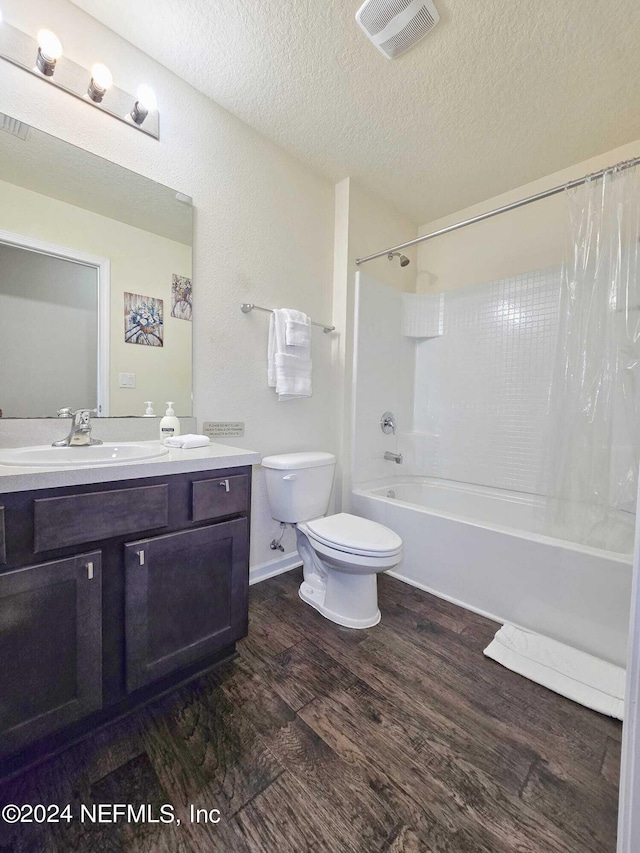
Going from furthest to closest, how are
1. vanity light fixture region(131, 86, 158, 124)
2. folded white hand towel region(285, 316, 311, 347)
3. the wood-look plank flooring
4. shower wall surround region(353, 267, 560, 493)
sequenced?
shower wall surround region(353, 267, 560, 493)
folded white hand towel region(285, 316, 311, 347)
vanity light fixture region(131, 86, 158, 124)
the wood-look plank flooring

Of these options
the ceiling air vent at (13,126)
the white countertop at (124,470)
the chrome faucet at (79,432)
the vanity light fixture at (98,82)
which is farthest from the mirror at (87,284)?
the white countertop at (124,470)

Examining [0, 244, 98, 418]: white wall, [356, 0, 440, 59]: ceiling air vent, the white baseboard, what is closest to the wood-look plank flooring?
the white baseboard

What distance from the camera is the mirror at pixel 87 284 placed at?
1.29 m

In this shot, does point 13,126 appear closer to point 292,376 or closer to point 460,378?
point 292,376

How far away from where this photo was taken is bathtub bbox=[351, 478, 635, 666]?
57.2 inches

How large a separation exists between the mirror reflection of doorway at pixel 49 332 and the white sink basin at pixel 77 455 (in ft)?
0.63

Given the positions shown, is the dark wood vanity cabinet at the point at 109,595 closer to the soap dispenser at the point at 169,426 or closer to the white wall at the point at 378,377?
the soap dispenser at the point at 169,426

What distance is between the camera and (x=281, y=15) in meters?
1.36

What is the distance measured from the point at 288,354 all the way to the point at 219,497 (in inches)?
39.0

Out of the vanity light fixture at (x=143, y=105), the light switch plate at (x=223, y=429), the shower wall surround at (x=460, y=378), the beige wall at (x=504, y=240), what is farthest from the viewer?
the shower wall surround at (x=460, y=378)

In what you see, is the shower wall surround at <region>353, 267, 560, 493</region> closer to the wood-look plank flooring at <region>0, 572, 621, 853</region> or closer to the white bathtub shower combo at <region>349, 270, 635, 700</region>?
the white bathtub shower combo at <region>349, 270, 635, 700</region>

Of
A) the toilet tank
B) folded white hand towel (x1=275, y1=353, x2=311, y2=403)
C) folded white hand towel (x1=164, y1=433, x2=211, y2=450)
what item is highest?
→ folded white hand towel (x1=275, y1=353, x2=311, y2=403)

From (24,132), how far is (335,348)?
1709mm

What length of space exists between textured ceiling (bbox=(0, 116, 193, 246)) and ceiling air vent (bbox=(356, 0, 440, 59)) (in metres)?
1.01
